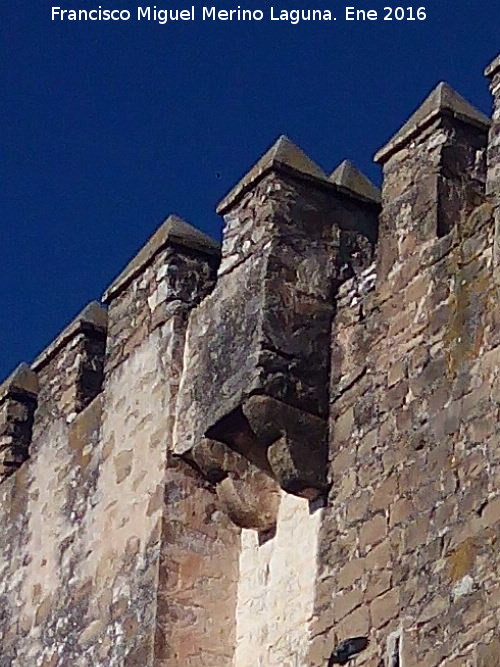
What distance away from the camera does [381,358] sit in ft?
26.6

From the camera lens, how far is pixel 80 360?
396 inches

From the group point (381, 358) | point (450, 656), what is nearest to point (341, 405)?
point (381, 358)

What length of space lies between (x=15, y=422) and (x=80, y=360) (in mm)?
703

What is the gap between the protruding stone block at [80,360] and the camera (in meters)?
10.0

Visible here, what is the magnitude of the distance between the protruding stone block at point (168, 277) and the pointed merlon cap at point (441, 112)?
4.42ft

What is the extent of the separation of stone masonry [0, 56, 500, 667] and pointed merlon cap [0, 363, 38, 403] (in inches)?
34.1

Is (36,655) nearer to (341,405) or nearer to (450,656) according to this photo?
(341,405)

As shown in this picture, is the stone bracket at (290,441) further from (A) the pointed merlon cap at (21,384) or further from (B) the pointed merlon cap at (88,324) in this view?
(A) the pointed merlon cap at (21,384)

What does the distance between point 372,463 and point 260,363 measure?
63 centimetres

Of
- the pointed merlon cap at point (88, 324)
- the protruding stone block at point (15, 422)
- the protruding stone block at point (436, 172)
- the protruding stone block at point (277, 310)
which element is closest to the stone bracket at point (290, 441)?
the protruding stone block at point (277, 310)

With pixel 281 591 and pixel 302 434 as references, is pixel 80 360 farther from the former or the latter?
pixel 281 591

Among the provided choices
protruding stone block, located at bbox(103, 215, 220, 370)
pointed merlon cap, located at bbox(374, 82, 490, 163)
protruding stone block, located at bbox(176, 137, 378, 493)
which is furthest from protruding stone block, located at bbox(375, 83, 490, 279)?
protruding stone block, located at bbox(103, 215, 220, 370)

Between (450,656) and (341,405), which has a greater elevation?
(341,405)

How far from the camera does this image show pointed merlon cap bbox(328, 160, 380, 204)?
8.77m
